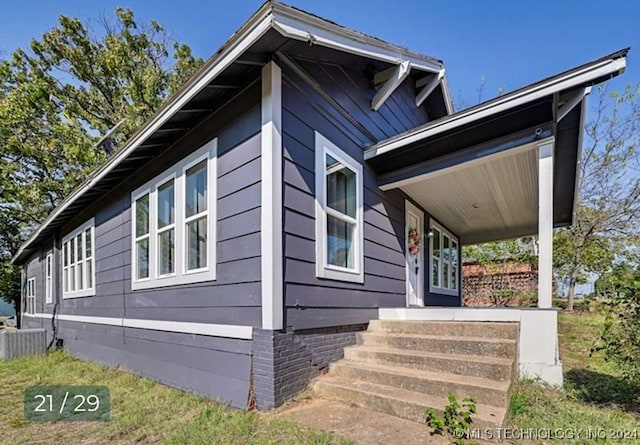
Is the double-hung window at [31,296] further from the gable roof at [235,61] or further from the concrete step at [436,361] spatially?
the concrete step at [436,361]

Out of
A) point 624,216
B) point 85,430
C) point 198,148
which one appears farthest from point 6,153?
point 624,216

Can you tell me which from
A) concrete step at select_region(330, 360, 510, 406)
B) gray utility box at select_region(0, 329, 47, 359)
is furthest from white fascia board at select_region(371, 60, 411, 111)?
gray utility box at select_region(0, 329, 47, 359)

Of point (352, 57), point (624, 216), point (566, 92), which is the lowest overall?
point (624, 216)

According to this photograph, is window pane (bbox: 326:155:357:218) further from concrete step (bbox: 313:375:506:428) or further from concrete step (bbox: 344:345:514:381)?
concrete step (bbox: 313:375:506:428)

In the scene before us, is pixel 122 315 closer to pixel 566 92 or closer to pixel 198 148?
pixel 198 148

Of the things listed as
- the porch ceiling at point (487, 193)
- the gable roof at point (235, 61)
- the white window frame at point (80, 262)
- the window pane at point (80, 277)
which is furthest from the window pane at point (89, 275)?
the porch ceiling at point (487, 193)

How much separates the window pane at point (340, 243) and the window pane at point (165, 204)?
2.17 m

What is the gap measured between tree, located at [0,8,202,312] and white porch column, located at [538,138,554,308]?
14.4m

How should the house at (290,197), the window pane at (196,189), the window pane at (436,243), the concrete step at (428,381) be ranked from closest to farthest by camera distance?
the concrete step at (428,381), the house at (290,197), the window pane at (196,189), the window pane at (436,243)

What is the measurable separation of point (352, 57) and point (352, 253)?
254 cm

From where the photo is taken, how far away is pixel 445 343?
12.8ft

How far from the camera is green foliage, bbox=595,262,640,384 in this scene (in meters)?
3.37

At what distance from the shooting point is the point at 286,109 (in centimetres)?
373

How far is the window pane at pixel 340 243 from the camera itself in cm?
434
